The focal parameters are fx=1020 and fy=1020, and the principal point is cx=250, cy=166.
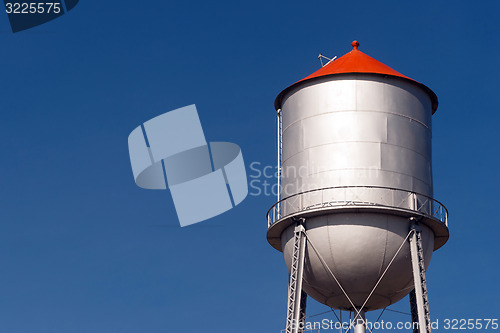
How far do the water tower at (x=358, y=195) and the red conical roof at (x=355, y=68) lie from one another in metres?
0.07

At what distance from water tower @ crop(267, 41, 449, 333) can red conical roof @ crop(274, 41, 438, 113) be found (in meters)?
0.07

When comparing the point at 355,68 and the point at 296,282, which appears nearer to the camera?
the point at 296,282

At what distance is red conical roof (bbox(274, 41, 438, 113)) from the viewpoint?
109ft

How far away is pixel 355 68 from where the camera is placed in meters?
33.4

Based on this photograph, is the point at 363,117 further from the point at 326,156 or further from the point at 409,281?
the point at 409,281

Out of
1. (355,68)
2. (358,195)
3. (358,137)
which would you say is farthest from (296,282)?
(355,68)

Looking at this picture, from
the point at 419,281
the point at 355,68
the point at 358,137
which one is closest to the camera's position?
the point at 419,281

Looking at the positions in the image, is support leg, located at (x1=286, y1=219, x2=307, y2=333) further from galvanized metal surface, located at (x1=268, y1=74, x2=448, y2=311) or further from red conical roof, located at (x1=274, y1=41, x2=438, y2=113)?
red conical roof, located at (x1=274, y1=41, x2=438, y2=113)

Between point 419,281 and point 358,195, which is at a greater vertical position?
point 358,195

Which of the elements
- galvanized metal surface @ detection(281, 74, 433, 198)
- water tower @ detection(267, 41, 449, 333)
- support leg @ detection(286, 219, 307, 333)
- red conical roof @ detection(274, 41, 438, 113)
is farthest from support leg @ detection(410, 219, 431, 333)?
red conical roof @ detection(274, 41, 438, 113)

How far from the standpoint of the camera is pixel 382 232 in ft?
104

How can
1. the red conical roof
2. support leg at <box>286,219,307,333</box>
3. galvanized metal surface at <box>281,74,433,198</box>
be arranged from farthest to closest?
the red conical roof
galvanized metal surface at <box>281,74,433,198</box>
support leg at <box>286,219,307,333</box>

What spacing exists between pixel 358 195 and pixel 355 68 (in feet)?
14.6

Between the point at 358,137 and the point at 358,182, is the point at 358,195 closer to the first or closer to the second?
the point at 358,182
